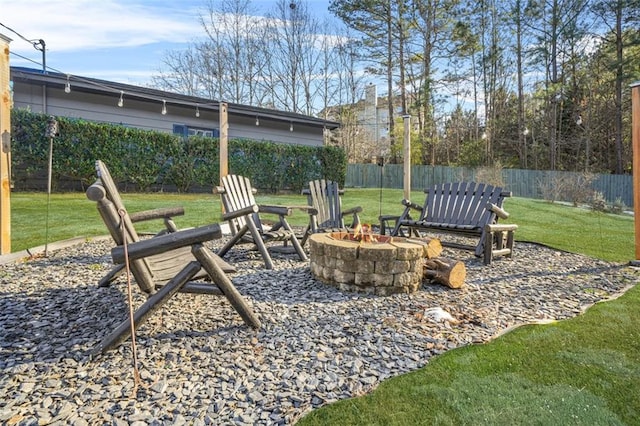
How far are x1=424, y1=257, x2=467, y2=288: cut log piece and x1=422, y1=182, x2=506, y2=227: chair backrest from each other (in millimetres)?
1479

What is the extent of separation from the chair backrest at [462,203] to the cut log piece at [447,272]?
1.48m

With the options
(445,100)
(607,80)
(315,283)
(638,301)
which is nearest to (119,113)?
(315,283)

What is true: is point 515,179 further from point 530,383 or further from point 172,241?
point 172,241

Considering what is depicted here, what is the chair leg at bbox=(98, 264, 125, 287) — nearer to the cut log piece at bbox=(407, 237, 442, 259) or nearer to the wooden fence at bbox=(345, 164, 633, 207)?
the cut log piece at bbox=(407, 237, 442, 259)

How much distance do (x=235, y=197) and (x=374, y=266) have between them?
1996mm

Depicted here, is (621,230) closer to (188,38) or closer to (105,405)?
(105,405)

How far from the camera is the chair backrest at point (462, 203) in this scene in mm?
4777

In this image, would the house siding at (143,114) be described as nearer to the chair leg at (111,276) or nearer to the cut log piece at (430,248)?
the chair leg at (111,276)

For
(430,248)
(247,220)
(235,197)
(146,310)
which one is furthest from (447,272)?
(235,197)

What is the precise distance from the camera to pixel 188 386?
1.71 m

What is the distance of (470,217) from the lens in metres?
4.87

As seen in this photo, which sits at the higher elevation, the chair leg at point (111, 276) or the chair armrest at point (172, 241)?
the chair armrest at point (172, 241)

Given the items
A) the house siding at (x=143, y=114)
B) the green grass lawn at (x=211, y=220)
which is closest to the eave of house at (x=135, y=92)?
the house siding at (x=143, y=114)

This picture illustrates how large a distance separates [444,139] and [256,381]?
19.8 metres
